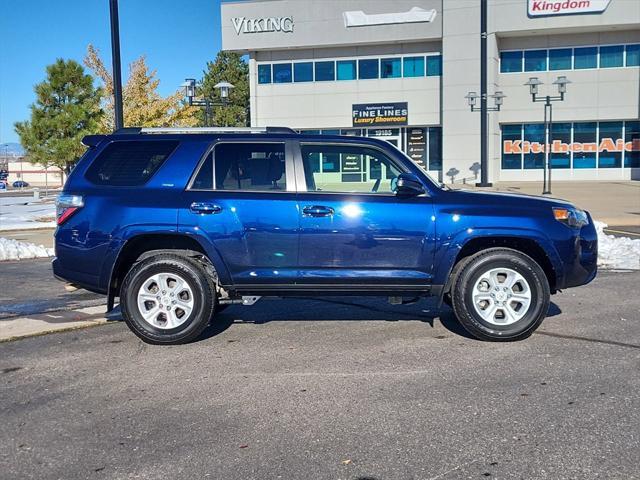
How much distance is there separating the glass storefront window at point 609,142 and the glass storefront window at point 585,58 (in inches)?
127

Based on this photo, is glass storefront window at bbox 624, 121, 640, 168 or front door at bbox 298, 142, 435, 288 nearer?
front door at bbox 298, 142, 435, 288

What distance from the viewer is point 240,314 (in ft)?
23.5

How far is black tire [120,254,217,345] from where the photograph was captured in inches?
227

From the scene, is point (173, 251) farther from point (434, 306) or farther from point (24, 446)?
point (434, 306)

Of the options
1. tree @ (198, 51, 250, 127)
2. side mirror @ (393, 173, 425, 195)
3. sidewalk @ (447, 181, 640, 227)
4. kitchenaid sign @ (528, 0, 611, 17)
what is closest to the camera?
side mirror @ (393, 173, 425, 195)

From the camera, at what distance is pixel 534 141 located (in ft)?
118

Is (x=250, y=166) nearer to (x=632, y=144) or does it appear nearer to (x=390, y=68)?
(x=390, y=68)

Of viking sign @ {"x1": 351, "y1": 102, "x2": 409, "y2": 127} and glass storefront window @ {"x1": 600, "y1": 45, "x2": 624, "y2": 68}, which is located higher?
glass storefront window @ {"x1": 600, "y1": 45, "x2": 624, "y2": 68}

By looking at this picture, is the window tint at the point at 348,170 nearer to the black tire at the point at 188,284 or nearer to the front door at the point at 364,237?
the front door at the point at 364,237

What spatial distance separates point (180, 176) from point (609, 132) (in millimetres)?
34561

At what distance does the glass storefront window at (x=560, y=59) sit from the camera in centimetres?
3512

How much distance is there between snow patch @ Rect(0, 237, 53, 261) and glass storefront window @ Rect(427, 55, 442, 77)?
2794cm

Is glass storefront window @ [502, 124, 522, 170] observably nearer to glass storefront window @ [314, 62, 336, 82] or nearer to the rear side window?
glass storefront window @ [314, 62, 336, 82]

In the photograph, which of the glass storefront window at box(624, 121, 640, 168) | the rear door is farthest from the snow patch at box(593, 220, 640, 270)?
the glass storefront window at box(624, 121, 640, 168)
